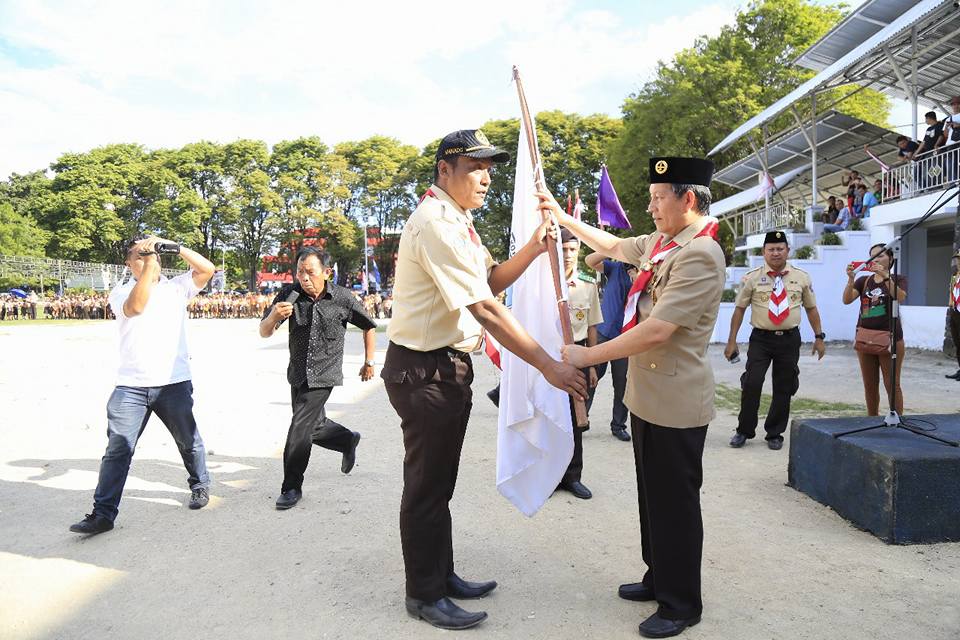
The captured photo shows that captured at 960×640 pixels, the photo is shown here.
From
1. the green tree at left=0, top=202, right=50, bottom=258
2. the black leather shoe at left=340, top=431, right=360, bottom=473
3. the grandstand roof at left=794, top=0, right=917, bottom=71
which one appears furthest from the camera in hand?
the green tree at left=0, top=202, right=50, bottom=258

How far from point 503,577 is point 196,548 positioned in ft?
6.44

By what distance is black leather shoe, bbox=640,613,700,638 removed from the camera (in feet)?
9.55

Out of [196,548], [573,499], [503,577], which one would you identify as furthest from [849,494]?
[196,548]

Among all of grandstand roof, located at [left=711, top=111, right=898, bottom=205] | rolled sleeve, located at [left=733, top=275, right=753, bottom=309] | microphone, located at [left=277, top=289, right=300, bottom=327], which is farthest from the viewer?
grandstand roof, located at [left=711, top=111, right=898, bottom=205]

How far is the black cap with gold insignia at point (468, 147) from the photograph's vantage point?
3094mm

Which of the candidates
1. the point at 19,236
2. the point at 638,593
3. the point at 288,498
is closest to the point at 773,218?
the point at 288,498

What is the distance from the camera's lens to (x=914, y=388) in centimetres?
966

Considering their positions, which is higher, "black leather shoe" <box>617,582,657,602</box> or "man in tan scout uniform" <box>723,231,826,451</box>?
"man in tan scout uniform" <box>723,231,826,451</box>

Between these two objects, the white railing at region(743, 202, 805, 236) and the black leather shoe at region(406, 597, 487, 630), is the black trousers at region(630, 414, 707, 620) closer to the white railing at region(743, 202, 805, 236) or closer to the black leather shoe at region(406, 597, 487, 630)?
the black leather shoe at region(406, 597, 487, 630)

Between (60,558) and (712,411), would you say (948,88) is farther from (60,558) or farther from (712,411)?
(60,558)

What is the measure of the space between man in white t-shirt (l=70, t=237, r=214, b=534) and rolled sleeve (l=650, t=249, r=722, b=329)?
3569 millimetres

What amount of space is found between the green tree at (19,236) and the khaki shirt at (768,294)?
5210 centimetres

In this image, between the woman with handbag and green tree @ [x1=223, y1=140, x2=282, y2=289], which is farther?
green tree @ [x1=223, y1=140, x2=282, y2=289]

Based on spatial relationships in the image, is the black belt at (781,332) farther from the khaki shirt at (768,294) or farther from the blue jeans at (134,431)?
the blue jeans at (134,431)
